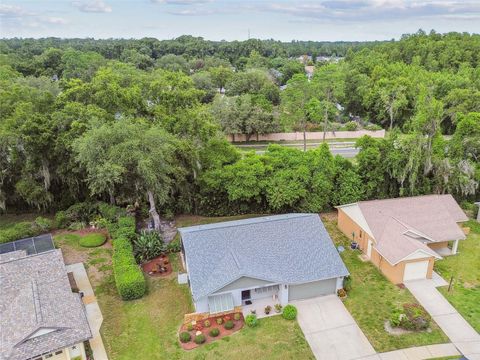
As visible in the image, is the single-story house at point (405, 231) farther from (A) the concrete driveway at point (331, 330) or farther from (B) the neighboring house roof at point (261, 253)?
(A) the concrete driveway at point (331, 330)

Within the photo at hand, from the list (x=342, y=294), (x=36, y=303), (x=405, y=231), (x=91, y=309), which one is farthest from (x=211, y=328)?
(x=405, y=231)

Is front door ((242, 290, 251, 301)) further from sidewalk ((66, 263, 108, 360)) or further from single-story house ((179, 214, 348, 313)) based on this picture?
sidewalk ((66, 263, 108, 360))

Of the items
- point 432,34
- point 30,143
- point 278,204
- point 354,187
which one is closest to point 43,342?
point 30,143

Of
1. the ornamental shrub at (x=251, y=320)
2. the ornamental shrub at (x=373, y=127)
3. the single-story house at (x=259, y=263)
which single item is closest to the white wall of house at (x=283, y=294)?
the single-story house at (x=259, y=263)

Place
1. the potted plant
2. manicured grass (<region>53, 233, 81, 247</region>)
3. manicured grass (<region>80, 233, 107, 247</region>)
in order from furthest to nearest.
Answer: manicured grass (<region>53, 233, 81, 247</region>)
manicured grass (<region>80, 233, 107, 247</region>)
the potted plant

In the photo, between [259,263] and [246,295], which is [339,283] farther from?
[246,295]

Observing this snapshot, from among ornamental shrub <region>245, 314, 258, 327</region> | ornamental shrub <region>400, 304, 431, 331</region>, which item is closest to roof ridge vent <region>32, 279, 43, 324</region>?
ornamental shrub <region>245, 314, 258, 327</region>

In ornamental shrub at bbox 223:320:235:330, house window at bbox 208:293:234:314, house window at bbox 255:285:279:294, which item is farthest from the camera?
house window at bbox 255:285:279:294

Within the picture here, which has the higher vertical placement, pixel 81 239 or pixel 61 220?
pixel 61 220
